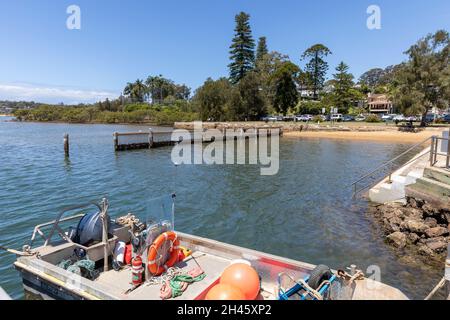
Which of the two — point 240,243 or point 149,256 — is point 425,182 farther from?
point 149,256

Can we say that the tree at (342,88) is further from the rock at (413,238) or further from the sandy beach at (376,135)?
the rock at (413,238)

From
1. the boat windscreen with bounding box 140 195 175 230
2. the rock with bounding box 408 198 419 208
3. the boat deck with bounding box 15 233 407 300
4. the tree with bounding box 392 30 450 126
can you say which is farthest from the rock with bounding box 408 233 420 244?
the tree with bounding box 392 30 450 126

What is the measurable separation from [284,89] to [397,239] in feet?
199

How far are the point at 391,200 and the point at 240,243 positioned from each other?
7.30 metres

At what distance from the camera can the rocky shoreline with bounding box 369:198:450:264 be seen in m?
8.51

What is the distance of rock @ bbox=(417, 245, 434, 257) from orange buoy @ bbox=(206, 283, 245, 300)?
6.81m

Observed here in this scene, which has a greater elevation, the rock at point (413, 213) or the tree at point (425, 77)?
the tree at point (425, 77)

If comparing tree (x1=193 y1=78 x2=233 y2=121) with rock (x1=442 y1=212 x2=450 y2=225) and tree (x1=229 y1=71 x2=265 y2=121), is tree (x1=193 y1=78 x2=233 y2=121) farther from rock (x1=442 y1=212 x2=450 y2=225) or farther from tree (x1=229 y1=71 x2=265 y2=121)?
rock (x1=442 y1=212 x2=450 y2=225)

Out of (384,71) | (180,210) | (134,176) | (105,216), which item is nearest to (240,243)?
A: (180,210)

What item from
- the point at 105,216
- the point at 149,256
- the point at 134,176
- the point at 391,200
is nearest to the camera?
the point at 149,256

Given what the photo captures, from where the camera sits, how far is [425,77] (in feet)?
137

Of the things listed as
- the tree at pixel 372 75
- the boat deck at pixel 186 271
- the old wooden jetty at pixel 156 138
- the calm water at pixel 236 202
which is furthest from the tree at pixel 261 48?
the tree at pixel 372 75

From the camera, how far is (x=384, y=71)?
161 metres

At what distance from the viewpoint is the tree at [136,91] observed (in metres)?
127
